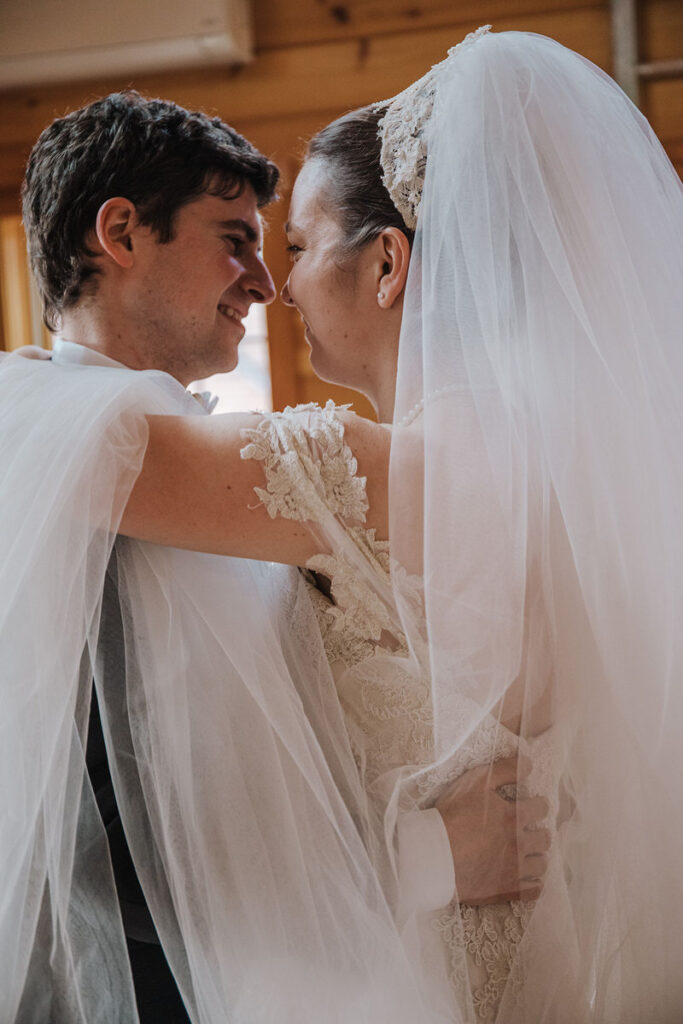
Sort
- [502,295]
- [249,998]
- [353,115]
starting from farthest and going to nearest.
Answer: [353,115] → [502,295] → [249,998]

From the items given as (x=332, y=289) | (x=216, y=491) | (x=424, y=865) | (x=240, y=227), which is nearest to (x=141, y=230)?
(x=240, y=227)

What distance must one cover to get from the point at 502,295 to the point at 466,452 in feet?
0.64

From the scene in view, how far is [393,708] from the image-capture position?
1.32 metres

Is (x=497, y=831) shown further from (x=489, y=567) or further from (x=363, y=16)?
(x=363, y=16)

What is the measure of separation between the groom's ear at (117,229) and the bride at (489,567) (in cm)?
50

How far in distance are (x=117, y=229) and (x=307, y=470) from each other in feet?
2.31

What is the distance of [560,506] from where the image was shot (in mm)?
1216

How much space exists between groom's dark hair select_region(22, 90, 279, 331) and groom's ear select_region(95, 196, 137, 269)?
0.07 ft

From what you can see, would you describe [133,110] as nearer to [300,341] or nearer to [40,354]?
[40,354]

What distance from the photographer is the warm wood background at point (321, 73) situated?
10.4 feet

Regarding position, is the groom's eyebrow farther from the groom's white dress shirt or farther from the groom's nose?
the groom's white dress shirt

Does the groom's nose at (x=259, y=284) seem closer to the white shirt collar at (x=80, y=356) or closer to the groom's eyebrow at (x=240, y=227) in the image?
the groom's eyebrow at (x=240, y=227)

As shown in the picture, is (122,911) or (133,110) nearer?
(122,911)

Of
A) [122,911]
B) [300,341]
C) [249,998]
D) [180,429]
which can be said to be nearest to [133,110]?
[180,429]
